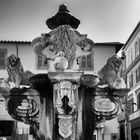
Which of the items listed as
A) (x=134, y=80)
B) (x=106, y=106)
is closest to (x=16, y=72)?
(x=106, y=106)

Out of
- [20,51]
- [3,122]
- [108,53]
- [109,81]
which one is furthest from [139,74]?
[109,81]

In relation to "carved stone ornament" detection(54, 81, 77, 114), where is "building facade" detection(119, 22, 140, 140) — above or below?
above

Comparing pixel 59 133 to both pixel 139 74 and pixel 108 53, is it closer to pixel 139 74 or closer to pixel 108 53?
pixel 108 53

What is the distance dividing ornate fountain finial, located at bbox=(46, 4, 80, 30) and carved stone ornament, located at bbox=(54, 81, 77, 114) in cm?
161

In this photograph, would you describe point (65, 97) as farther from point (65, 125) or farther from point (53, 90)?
point (65, 125)

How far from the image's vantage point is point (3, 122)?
28875mm

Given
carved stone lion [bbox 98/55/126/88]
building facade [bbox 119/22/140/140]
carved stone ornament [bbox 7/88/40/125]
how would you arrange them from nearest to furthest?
carved stone ornament [bbox 7/88/40/125]
carved stone lion [bbox 98/55/126/88]
building facade [bbox 119/22/140/140]

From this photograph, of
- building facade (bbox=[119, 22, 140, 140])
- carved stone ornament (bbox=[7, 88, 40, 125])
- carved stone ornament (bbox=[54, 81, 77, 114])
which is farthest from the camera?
building facade (bbox=[119, 22, 140, 140])

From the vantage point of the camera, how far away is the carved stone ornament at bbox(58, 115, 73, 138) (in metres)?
5.66

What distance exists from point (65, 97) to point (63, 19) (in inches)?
70.2

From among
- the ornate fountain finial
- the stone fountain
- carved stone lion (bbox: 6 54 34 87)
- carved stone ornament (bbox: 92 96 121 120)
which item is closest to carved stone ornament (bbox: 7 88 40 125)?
the stone fountain

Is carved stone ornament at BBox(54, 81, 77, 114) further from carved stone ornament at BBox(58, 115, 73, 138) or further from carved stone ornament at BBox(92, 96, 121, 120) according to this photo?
carved stone ornament at BBox(92, 96, 121, 120)

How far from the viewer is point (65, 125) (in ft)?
18.6

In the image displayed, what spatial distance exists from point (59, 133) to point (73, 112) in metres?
0.40
